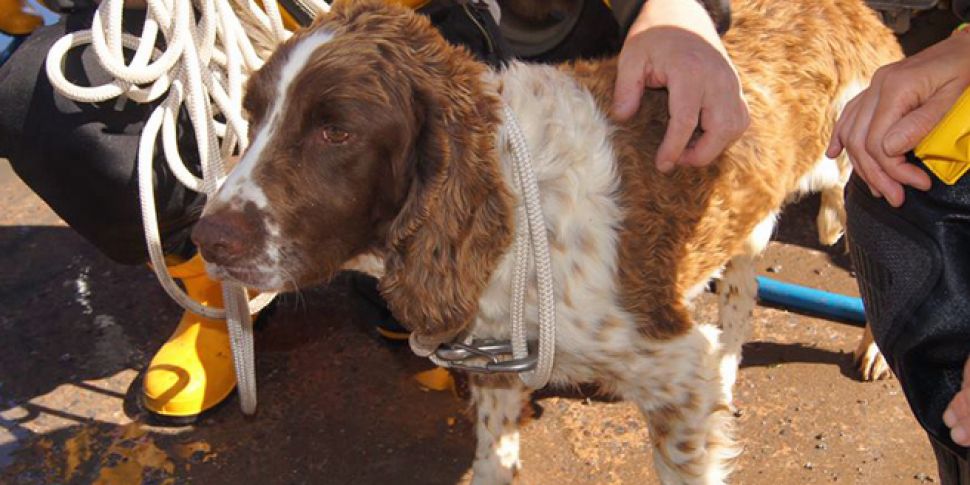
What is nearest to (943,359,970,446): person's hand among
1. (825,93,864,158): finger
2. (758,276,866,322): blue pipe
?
(825,93,864,158): finger

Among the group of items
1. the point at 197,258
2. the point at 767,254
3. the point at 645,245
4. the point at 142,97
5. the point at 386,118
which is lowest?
the point at 767,254

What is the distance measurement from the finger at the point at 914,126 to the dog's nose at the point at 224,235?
1286mm

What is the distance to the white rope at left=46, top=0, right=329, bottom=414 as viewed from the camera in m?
2.51

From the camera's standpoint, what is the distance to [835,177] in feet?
10.3

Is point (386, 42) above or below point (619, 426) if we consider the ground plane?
above

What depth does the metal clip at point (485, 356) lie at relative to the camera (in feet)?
7.48

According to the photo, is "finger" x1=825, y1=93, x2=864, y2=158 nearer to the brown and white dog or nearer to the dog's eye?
the brown and white dog

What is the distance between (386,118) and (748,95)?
1.07 metres

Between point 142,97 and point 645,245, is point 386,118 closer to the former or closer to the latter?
point 645,245

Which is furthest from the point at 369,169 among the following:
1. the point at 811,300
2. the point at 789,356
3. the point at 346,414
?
the point at 811,300

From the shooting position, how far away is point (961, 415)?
1625 mm

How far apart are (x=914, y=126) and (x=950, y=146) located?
8 centimetres

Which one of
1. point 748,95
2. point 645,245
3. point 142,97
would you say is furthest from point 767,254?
point 142,97

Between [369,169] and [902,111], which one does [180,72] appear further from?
[902,111]
